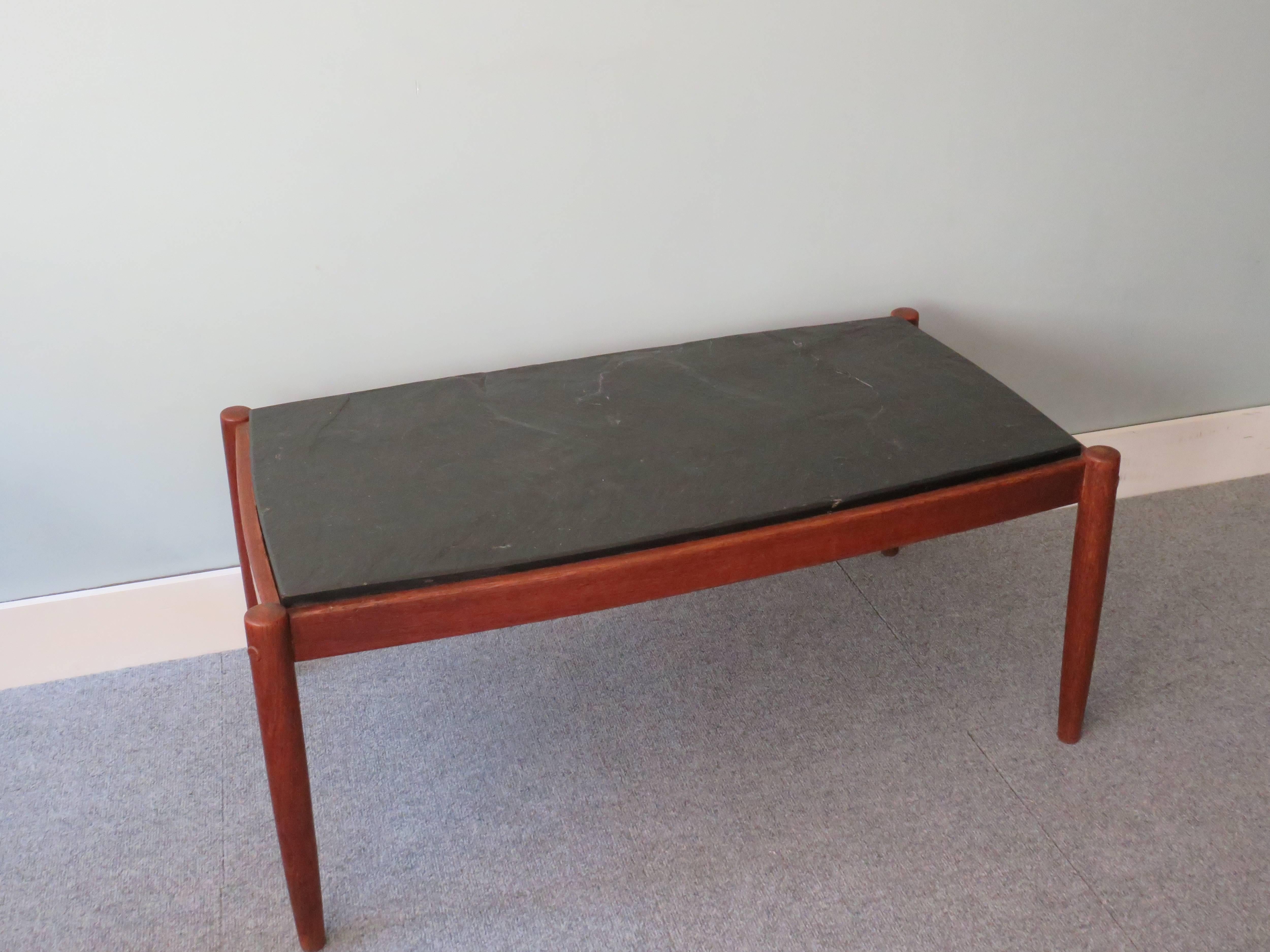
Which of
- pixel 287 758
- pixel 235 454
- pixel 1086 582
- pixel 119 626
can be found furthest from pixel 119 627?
pixel 1086 582

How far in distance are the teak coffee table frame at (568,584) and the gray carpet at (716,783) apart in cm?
20

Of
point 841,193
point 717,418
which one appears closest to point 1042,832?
point 717,418

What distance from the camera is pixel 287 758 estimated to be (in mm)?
1080

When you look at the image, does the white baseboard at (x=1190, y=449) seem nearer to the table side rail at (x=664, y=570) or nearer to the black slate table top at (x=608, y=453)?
the black slate table top at (x=608, y=453)

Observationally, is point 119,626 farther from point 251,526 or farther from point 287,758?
point 287,758

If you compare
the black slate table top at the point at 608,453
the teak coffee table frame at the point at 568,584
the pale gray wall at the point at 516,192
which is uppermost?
the pale gray wall at the point at 516,192

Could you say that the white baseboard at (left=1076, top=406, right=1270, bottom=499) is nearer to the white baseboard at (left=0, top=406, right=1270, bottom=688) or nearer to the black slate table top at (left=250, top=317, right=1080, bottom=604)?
the white baseboard at (left=0, top=406, right=1270, bottom=688)

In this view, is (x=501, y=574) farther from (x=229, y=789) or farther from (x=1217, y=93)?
(x=1217, y=93)

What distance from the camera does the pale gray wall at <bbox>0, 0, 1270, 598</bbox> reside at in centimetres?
133

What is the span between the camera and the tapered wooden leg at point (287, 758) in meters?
1.03

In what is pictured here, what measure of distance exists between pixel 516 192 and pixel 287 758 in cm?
80

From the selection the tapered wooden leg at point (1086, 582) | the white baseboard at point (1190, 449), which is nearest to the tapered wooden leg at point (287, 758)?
the tapered wooden leg at point (1086, 582)

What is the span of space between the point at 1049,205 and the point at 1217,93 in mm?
326

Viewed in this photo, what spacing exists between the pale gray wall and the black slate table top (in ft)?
0.46
